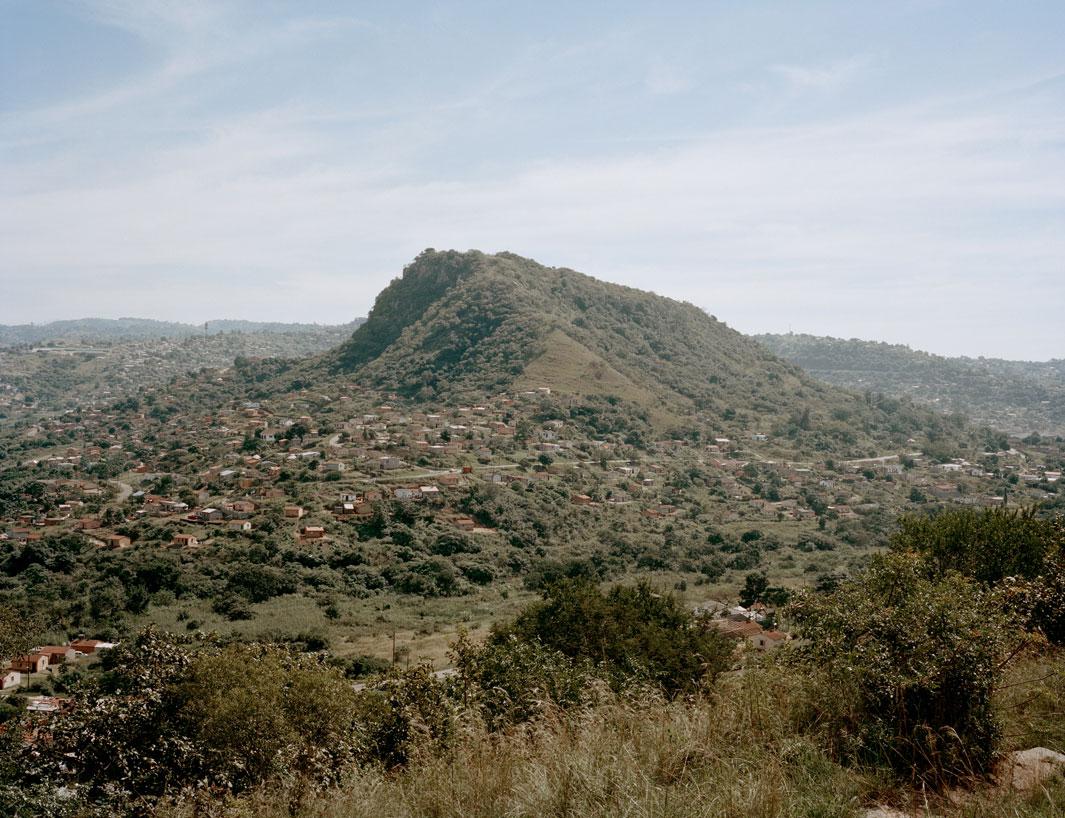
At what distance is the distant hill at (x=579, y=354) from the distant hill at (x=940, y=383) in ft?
115

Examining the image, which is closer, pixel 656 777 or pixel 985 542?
pixel 656 777

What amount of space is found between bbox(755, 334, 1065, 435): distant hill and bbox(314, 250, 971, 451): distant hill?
35121mm

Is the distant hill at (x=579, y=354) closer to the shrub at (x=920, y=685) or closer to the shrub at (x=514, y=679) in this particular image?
the shrub at (x=514, y=679)

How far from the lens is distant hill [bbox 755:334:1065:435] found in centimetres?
12612

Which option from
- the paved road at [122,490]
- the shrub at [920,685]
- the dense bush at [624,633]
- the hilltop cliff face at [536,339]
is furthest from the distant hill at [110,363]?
the shrub at [920,685]

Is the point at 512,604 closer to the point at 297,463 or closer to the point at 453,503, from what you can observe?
the point at 453,503

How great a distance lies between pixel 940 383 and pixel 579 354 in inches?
4149

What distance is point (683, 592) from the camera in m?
31.4

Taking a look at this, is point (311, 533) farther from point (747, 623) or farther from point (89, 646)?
point (747, 623)

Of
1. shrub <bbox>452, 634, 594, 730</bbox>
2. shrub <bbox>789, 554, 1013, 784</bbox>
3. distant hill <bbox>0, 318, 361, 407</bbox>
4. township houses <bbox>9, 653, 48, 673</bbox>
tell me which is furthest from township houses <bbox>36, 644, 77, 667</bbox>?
distant hill <bbox>0, 318, 361, 407</bbox>

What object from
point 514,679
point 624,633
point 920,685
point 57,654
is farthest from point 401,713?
point 57,654

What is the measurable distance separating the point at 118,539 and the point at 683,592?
28.7 meters

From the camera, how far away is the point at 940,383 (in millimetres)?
147125

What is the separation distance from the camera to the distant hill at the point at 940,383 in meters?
Answer: 126
